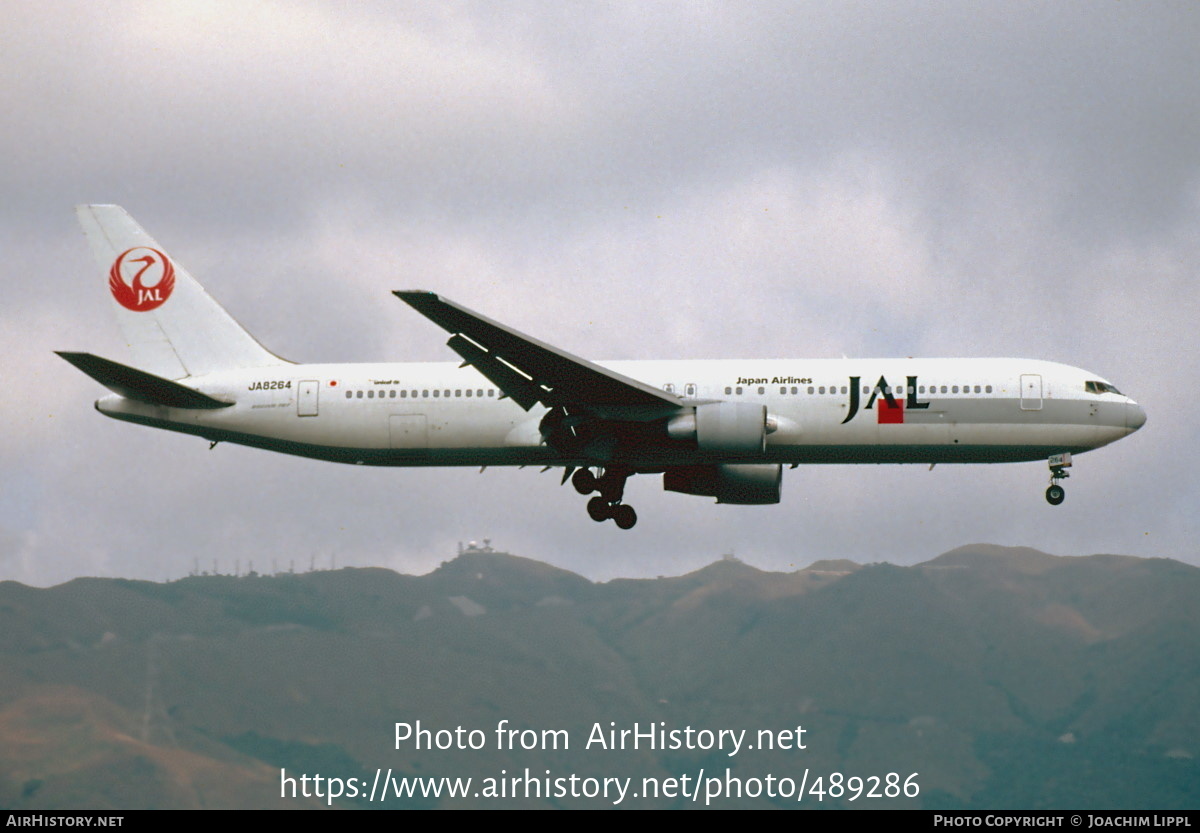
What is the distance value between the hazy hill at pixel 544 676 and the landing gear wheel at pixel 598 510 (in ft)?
271

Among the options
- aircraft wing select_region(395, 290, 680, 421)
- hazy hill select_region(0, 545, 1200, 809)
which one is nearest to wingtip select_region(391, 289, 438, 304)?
aircraft wing select_region(395, 290, 680, 421)

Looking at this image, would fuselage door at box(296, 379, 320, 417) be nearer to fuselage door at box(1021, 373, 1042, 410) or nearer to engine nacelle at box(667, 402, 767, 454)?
engine nacelle at box(667, 402, 767, 454)

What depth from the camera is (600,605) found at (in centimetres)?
13625

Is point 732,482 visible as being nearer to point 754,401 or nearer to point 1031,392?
point 754,401

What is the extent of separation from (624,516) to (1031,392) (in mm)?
12953

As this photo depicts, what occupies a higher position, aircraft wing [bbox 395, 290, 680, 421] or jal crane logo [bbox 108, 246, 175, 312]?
jal crane logo [bbox 108, 246, 175, 312]

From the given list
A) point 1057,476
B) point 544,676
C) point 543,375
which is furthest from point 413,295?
point 544,676

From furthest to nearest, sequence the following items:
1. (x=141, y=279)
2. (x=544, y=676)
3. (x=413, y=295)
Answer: (x=544, y=676) < (x=141, y=279) < (x=413, y=295)

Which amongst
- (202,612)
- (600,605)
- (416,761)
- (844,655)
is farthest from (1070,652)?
(202,612)

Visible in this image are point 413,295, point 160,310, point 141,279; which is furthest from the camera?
point 141,279

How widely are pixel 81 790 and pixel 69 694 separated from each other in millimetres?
9461

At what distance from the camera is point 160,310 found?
45.7 metres

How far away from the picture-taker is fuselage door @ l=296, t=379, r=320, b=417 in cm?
4228

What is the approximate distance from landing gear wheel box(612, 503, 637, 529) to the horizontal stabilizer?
12.8m
